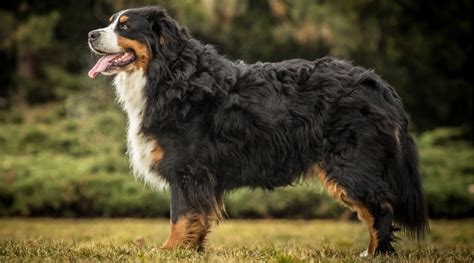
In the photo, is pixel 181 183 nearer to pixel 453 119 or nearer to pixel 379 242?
pixel 379 242

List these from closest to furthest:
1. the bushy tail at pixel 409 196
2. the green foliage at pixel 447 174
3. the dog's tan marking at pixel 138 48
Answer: the dog's tan marking at pixel 138 48 → the bushy tail at pixel 409 196 → the green foliage at pixel 447 174

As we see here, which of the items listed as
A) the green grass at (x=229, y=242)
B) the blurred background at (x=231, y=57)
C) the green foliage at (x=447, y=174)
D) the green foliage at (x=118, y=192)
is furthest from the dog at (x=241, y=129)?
the green foliage at (x=447, y=174)

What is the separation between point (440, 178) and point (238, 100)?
7.11m

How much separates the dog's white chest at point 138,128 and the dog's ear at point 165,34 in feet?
0.93

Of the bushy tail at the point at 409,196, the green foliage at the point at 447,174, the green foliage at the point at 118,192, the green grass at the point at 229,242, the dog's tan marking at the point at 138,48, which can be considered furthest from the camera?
the green foliage at the point at 447,174

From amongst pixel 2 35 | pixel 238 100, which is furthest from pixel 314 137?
pixel 2 35

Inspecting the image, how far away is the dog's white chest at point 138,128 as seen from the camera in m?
5.25

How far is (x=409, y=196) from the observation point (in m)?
5.39

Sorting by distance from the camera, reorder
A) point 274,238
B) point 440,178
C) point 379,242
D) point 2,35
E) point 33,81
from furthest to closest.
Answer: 1. point 33,81
2. point 2,35
3. point 440,178
4. point 274,238
5. point 379,242

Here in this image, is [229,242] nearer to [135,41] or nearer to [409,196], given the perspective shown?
[409,196]

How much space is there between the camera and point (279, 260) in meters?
4.45

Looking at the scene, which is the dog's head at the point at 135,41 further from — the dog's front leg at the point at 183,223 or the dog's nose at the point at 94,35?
the dog's front leg at the point at 183,223

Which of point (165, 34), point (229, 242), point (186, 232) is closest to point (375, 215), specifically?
point (186, 232)

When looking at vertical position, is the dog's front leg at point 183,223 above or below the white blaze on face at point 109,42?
below
